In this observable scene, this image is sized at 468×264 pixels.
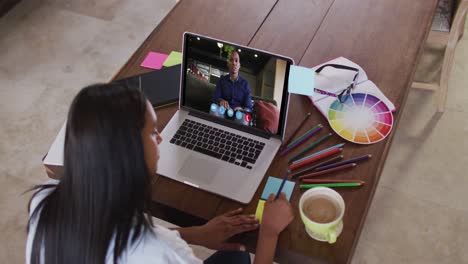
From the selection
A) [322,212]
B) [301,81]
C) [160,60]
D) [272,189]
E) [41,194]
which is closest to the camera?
[41,194]

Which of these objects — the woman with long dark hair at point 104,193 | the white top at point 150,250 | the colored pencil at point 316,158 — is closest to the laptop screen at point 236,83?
the colored pencil at point 316,158

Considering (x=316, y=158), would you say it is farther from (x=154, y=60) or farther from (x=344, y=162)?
(x=154, y=60)

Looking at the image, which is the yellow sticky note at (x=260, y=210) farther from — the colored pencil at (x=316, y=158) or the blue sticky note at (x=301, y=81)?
the blue sticky note at (x=301, y=81)

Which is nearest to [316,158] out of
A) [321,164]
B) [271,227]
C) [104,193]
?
[321,164]

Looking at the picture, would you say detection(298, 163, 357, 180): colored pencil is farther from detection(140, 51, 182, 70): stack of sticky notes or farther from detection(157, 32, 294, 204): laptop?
detection(140, 51, 182, 70): stack of sticky notes

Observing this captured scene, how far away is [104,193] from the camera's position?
0.87 meters

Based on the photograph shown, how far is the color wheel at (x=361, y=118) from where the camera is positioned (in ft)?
4.34

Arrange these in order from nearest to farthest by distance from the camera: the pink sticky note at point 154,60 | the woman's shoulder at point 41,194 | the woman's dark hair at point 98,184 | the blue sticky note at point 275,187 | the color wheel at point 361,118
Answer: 1. the woman's dark hair at point 98,184
2. the woman's shoulder at point 41,194
3. the blue sticky note at point 275,187
4. the color wheel at point 361,118
5. the pink sticky note at point 154,60

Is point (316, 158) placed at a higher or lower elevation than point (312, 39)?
lower

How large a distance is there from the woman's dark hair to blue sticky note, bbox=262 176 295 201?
1.18 feet

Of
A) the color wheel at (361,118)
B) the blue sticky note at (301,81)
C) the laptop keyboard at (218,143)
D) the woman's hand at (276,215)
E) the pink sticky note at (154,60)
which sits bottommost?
the woman's hand at (276,215)

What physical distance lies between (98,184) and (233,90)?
21.4 inches

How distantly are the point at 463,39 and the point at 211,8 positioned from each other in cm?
161

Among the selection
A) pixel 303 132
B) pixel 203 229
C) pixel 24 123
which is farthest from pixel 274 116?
pixel 24 123
